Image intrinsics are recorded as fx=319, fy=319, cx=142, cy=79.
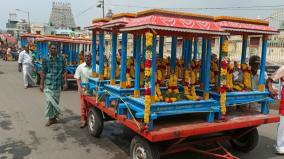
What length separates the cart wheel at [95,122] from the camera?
20.0ft

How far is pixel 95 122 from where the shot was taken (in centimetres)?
614

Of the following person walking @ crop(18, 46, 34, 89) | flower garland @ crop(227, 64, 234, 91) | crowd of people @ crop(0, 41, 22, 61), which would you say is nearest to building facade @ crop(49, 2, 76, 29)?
crowd of people @ crop(0, 41, 22, 61)

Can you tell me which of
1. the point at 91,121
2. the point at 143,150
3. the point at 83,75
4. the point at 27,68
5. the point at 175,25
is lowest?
the point at 91,121

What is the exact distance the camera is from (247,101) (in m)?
5.12

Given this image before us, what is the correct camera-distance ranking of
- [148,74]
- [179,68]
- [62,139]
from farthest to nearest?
1. [62,139]
2. [179,68]
3. [148,74]

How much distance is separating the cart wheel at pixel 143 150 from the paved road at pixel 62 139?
0.93 meters

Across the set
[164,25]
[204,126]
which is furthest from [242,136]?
[164,25]

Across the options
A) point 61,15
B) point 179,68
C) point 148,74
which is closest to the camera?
point 148,74

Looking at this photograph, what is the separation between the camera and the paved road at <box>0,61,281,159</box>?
5453 millimetres

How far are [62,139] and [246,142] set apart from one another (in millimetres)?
3459

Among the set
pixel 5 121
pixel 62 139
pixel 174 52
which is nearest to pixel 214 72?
pixel 174 52

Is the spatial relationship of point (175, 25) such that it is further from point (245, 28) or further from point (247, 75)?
point (247, 75)

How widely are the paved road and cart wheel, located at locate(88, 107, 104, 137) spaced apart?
16cm

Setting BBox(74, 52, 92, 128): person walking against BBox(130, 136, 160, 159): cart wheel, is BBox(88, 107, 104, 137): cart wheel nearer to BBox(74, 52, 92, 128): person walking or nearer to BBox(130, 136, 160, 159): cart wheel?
BBox(74, 52, 92, 128): person walking
